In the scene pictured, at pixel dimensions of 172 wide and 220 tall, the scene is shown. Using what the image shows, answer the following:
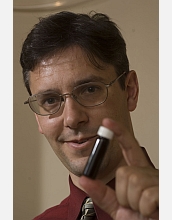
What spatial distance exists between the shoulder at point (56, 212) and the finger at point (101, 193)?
13 cm

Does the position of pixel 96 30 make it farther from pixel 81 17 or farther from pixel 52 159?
pixel 52 159

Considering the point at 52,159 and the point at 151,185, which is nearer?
the point at 151,185

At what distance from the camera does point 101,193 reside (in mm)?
345

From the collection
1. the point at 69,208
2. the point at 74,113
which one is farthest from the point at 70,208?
the point at 74,113

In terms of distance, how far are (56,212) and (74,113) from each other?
0.14m

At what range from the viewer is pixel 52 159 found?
50cm

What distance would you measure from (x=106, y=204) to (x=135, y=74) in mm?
169

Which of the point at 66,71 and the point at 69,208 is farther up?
the point at 66,71

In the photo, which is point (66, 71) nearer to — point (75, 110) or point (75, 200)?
point (75, 110)

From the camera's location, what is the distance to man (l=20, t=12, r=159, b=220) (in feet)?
1.50

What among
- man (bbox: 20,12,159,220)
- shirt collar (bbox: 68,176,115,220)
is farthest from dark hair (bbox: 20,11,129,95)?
shirt collar (bbox: 68,176,115,220)
